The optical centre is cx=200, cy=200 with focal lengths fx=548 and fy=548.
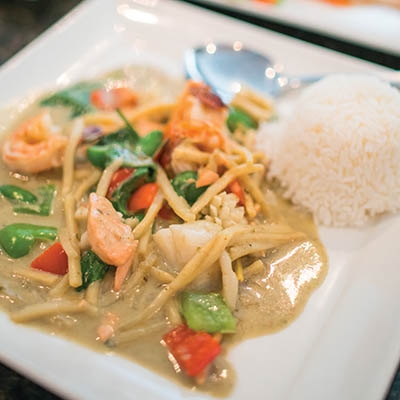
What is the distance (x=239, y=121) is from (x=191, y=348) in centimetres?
144

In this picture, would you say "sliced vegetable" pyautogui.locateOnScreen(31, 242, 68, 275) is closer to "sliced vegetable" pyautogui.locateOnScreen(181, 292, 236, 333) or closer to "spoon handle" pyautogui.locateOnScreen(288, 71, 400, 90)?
"sliced vegetable" pyautogui.locateOnScreen(181, 292, 236, 333)

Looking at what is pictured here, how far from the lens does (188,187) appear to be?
101 inches

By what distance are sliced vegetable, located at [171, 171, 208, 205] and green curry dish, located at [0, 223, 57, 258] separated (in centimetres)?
60

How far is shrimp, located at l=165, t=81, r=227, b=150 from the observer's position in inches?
107

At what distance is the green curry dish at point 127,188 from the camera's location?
2.51 meters

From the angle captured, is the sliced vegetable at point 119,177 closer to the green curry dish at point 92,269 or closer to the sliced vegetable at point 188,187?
the sliced vegetable at point 188,187

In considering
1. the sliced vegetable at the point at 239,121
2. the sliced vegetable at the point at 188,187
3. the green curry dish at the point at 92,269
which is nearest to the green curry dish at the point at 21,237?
the green curry dish at the point at 92,269

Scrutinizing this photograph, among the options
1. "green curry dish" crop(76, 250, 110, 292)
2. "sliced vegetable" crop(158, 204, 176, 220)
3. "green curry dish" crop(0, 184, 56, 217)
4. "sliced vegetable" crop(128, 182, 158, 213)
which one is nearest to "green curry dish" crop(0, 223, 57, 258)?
"green curry dish" crop(0, 184, 56, 217)

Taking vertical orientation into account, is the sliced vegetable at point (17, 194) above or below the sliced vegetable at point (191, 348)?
above

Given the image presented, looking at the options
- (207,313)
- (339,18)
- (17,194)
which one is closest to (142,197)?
(17,194)

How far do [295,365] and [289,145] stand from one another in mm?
1187

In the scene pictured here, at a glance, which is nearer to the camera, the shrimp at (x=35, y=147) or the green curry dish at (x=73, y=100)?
the shrimp at (x=35, y=147)

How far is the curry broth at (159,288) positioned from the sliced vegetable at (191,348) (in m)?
0.04

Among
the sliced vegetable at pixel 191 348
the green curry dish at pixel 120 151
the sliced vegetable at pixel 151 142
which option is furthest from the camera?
the sliced vegetable at pixel 151 142
